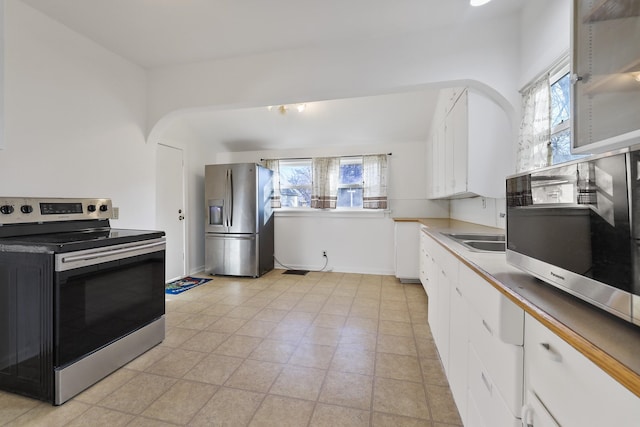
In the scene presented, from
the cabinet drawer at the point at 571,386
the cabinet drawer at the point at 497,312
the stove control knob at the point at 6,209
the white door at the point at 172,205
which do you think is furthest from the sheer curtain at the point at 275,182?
the cabinet drawer at the point at 571,386

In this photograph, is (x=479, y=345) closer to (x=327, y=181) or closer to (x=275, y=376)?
(x=275, y=376)

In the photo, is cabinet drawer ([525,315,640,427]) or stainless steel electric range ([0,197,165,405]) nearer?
cabinet drawer ([525,315,640,427])

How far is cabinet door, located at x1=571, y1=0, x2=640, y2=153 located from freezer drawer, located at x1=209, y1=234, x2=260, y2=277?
12.7 feet

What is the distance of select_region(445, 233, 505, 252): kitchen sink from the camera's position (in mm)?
1878

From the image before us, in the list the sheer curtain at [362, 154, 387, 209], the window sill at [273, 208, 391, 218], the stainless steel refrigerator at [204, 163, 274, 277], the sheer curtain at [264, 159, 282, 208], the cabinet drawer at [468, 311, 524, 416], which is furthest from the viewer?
the sheer curtain at [264, 159, 282, 208]

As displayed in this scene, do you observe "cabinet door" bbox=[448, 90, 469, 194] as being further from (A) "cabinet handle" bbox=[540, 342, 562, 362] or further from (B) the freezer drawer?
(B) the freezer drawer

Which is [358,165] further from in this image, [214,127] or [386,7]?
[386,7]

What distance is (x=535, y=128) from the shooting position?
1.85 m

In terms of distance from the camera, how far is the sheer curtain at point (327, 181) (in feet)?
15.3

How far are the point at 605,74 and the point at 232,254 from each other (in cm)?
428

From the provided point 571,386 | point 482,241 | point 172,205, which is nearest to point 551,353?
point 571,386

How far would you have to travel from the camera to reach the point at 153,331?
2.18 m

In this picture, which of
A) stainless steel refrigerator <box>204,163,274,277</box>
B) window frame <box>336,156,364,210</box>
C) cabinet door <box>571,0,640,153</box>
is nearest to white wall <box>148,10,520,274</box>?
cabinet door <box>571,0,640,153</box>

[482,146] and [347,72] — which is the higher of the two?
[347,72]
